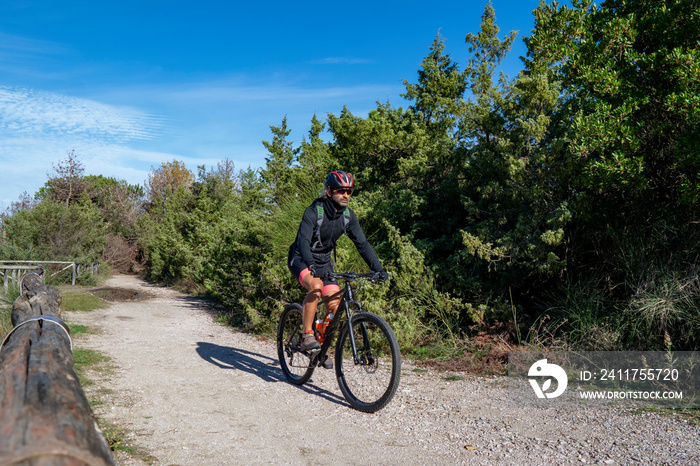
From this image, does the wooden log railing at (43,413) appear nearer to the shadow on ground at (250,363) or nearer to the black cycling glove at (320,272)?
the black cycling glove at (320,272)

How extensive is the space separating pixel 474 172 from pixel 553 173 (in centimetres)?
152

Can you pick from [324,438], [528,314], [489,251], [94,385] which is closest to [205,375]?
[94,385]

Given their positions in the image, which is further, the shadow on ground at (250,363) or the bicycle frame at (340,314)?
the shadow on ground at (250,363)

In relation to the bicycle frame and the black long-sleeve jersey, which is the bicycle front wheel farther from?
the black long-sleeve jersey

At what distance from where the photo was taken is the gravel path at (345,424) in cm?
346

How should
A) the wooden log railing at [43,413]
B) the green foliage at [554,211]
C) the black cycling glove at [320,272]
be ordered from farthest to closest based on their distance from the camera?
the green foliage at [554,211], the black cycling glove at [320,272], the wooden log railing at [43,413]

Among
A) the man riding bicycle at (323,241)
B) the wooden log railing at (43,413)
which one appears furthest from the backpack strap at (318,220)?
the wooden log railing at (43,413)

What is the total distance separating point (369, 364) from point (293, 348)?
129 cm

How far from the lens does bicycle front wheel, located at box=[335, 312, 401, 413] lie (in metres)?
4.22

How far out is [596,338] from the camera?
590 cm

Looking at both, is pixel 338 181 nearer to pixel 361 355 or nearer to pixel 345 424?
pixel 361 355

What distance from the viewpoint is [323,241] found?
17.1 ft

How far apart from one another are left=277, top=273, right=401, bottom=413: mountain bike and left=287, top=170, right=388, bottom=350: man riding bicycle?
0.14 meters

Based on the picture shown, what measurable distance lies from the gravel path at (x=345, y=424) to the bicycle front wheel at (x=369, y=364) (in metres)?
0.15
